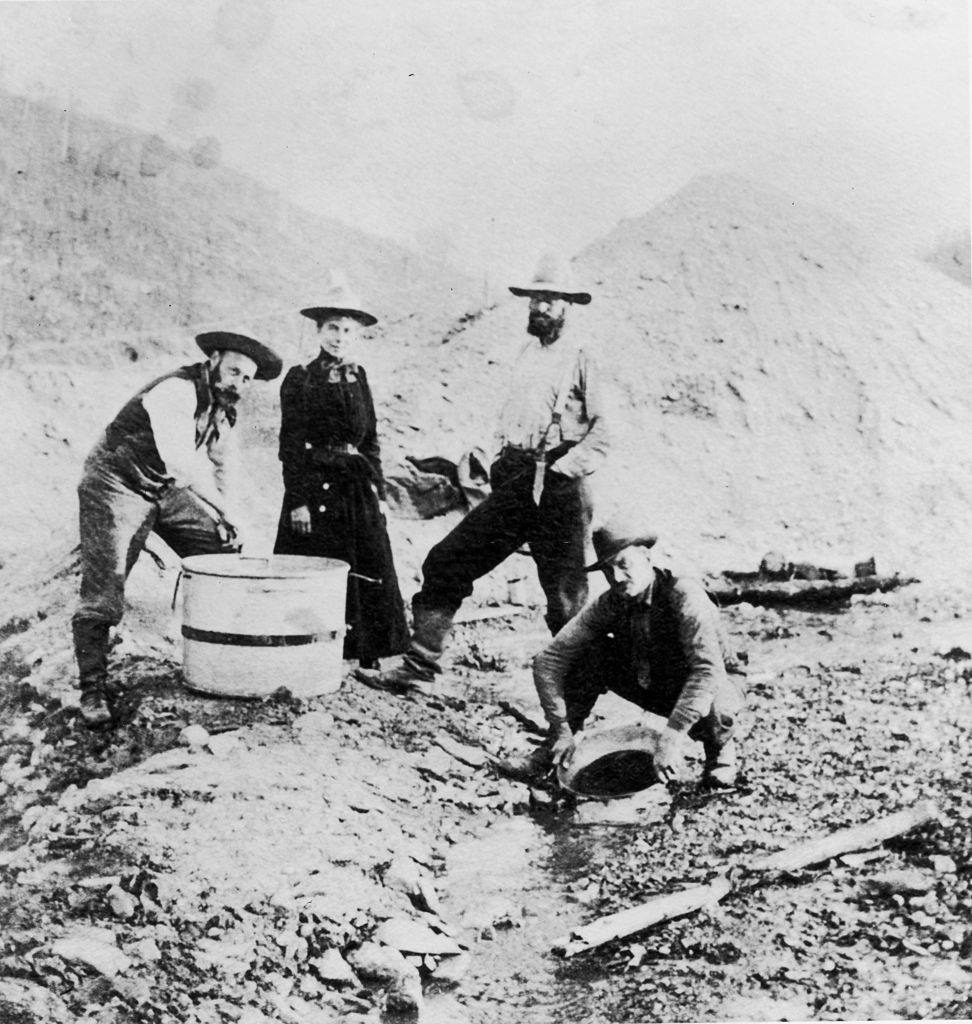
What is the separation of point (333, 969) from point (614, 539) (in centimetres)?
161

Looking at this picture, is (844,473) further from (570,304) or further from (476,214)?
(476,214)

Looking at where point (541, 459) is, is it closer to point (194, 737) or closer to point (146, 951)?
point (194, 737)

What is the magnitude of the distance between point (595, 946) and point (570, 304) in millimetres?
2366

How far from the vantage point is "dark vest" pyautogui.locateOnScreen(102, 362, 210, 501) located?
3.63 m

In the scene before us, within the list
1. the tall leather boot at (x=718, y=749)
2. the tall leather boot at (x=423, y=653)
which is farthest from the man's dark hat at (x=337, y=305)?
the tall leather boot at (x=718, y=749)

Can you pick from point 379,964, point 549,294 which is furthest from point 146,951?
point 549,294

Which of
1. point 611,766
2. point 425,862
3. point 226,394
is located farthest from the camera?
point 226,394

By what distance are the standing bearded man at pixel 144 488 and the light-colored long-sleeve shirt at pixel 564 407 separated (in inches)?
44.3

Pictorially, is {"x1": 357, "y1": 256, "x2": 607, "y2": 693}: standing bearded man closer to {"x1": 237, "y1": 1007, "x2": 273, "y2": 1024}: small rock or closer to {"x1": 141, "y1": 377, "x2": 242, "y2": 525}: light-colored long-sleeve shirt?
{"x1": 141, "y1": 377, "x2": 242, "y2": 525}: light-colored long-sleeve shirt

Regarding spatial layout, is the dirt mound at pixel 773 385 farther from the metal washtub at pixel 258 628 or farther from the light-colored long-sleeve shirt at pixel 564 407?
the metal washtub at pixel 258 628

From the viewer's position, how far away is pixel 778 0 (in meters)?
3.96

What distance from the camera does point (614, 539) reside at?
3.49 m

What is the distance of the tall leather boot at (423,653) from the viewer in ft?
13.0

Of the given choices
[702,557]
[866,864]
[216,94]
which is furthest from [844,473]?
[216,94]
